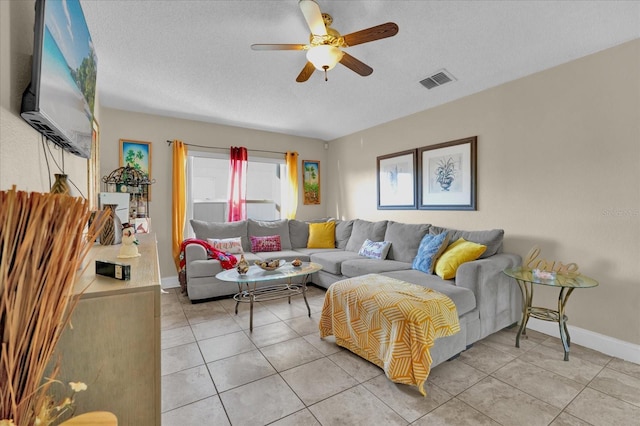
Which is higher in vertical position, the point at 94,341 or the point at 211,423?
the point at 94,341

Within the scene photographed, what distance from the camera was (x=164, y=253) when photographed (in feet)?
13.4

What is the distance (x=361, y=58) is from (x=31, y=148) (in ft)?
7.48

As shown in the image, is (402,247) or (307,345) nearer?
(307,345)

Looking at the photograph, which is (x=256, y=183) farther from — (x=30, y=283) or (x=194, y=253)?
(x=30, y=283)

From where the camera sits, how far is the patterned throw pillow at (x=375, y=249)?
3646 millimetres

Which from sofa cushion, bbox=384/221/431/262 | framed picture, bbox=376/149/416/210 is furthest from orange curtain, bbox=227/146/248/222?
sofa cushion, bbox=384/221/431/262

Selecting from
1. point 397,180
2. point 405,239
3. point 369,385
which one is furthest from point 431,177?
point 369,385

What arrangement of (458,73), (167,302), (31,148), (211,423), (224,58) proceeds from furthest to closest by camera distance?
(167,302)
(458,73)
(224,58)
(211,423)
(31,148)

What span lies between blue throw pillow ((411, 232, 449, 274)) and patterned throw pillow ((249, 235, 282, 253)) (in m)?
2.08

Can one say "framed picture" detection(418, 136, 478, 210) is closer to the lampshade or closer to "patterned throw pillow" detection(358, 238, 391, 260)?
"patterned throw pillow" detection(358, 238, 391, 260)

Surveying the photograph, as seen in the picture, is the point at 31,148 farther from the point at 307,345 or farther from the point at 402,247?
the point at 402,247

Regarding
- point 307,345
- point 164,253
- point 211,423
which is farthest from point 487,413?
point 164,253

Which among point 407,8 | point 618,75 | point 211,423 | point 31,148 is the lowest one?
point 211,423

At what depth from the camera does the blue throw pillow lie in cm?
289
